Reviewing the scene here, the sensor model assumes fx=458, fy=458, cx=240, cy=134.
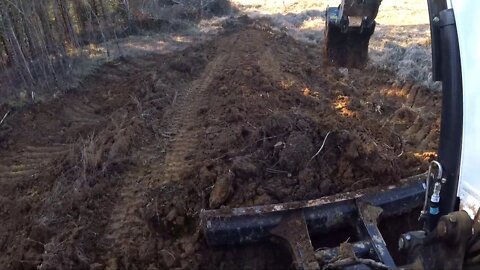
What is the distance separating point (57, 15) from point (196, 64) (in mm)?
2808

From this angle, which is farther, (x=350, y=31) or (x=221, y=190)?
(x=350, y=31)

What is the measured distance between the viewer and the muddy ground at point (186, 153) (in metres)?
3.92

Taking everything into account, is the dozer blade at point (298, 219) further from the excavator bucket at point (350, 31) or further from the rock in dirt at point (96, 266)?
the excavator bucket at point (350, 31)

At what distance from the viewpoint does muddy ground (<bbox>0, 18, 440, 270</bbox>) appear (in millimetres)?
3920

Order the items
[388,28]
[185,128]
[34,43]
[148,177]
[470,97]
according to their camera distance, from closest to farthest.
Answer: [470,97] < [148,177] < [185,128] < [34,43] < [388,28]

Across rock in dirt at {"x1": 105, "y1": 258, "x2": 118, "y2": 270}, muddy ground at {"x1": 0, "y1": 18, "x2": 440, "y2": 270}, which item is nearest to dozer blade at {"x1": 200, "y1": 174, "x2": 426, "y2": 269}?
muddy ground at {"x1": 0, "y1": 18, "x2": 440, "y2": 270}

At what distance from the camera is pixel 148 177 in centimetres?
481

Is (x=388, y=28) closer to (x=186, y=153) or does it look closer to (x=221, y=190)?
Answer: (x=186, y=153)

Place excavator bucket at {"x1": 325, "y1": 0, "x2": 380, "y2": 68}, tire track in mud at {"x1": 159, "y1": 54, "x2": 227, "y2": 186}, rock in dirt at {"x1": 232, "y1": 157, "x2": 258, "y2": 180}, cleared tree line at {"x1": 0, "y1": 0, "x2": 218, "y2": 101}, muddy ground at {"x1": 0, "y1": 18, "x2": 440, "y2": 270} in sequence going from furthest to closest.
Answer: cleared tree line at {"x1": 0, "y1": 0, "x2": 218, "y2": 101} → tire track in mud at {"x1": 159, "y1": 54, "x2": 227, "y2": 186} → excavator bucket at {"x1": 325, "y1": 0, "x2": 380, "y2": 68} → rock in dirt at {"x1": 232, "y1": 157, "x2": 258, "y2": 180} → muddy ground at {"x1": 0, "y1": 18, "x2": 440, "y2": 270}

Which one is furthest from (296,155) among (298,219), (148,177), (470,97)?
(470,97)

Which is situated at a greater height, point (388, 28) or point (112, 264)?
point (388, 28)

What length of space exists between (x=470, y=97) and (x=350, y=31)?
2.56 m

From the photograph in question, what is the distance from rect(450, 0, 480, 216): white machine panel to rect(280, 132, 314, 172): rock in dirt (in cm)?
203

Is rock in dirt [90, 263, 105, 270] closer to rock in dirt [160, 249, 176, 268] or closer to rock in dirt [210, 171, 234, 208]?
rock in dirt [160, 249, 176, 268]
